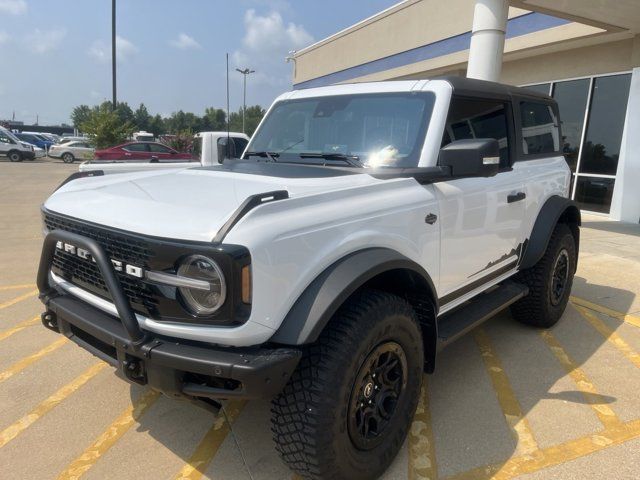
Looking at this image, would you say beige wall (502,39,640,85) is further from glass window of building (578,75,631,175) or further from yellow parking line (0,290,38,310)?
yellow parking line (0,290,38,310)

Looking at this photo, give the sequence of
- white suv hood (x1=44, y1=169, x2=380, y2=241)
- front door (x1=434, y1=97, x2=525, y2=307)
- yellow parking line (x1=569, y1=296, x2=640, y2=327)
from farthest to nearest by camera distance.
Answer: yellow parking line (x1=569, y1=296, x2=640, y2=327), front door (x1=434, y1=97, x2=525, y2=307), white suv hood (x1=44, y1=169, x2=380, y2=241)

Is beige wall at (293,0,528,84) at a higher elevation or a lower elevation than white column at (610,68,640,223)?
higher

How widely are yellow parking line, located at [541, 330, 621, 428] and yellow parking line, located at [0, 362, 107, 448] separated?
3.30 m

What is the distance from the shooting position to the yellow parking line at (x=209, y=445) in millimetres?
2463

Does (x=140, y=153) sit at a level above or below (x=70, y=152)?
above

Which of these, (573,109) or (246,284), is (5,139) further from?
(246,284)

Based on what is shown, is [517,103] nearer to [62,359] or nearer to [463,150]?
[463,150]

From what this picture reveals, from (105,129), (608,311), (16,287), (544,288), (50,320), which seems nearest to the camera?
(50,320)

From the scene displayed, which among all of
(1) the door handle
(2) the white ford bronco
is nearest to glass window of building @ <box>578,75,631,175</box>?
(1) the door handle

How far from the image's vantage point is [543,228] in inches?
155

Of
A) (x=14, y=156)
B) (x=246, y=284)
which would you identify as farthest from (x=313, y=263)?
(x=14, y=156)

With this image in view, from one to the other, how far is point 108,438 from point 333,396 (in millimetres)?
1456

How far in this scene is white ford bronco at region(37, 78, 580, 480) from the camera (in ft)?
6.37

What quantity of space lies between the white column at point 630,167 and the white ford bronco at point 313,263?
824cm
